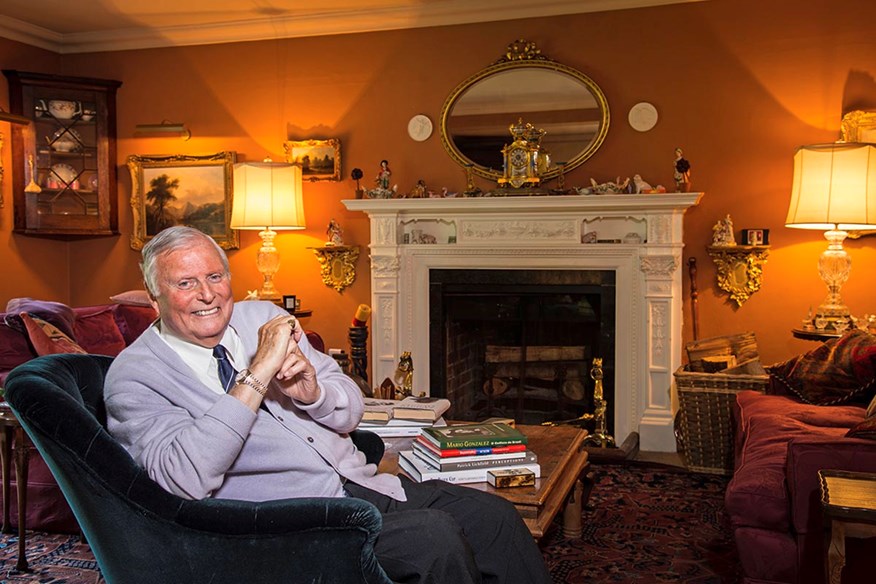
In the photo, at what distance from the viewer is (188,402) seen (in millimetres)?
1574

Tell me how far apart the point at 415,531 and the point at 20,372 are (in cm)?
82

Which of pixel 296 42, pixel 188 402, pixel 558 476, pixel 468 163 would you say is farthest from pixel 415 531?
pixel 296 42

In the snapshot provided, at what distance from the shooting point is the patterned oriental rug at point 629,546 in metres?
2.61

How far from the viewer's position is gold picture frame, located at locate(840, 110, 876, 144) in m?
4.06

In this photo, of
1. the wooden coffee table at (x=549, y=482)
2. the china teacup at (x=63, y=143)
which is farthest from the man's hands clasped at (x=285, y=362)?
the china teacup at (x=63, y=143)

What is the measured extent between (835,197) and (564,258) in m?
1.41

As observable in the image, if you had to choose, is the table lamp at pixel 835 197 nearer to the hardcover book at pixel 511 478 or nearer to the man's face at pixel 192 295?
the hardcover book at pixel 511 478

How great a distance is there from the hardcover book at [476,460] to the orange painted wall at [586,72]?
8.61 ft

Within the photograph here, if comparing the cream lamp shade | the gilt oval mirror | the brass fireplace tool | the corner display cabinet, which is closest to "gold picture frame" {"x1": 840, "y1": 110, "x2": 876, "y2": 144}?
the cream lamp shade

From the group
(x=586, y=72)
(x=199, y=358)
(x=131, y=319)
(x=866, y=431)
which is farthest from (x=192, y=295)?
(x=586, y=72)

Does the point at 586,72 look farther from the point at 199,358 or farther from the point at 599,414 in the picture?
the point at 199,358

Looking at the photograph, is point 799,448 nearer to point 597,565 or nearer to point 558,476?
point 558,476

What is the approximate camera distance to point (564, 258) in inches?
176

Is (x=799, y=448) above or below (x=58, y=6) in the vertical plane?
below
